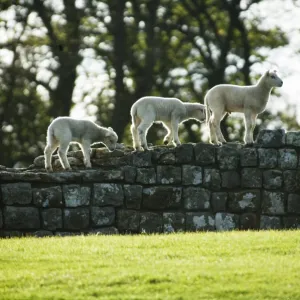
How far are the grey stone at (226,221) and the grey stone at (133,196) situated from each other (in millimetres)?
1411

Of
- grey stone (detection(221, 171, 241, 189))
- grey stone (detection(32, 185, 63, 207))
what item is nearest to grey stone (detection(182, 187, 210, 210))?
grey stone (detection(221, 171, 241, 189))

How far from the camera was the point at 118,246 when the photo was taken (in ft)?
39.5

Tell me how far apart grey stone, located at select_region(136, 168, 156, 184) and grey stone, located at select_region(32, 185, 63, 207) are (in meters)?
1.44

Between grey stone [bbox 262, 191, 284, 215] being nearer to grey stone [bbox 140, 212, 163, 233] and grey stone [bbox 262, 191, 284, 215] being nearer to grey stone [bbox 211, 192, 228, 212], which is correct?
grey stone [bbox 211, 192, 228, 212]

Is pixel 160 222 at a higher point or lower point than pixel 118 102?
lower

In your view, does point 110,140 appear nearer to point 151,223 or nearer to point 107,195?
point 107,195

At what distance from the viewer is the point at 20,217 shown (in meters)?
15.1

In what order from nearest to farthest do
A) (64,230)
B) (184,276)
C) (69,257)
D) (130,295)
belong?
1. (130,295)
2. (184,276)
3. (69,257)
4. (64,230)

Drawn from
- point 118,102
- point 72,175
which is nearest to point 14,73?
point 118,102

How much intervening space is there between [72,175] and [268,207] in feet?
11.5

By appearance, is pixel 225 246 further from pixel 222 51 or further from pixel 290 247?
pixel 222 51

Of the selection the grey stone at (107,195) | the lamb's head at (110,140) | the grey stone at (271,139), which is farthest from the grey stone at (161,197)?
the grey stone at (271,139)

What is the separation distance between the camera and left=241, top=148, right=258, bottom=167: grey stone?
52.6 feet

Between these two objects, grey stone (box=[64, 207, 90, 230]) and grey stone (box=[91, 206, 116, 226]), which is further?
grey stone (box=[91, 206, 116, 226])
